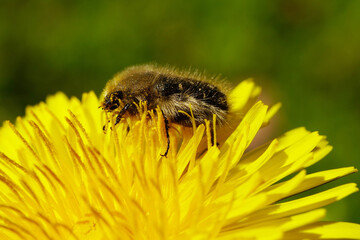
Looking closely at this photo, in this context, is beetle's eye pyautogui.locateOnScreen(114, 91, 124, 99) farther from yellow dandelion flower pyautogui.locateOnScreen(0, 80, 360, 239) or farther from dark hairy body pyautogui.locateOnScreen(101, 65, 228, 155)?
yellow dandelion flower pyautogui.locateOnScreen(0, 80, 360, 239)

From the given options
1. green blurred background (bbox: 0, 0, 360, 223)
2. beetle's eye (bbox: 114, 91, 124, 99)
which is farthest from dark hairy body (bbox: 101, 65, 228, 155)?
green blurred background (bbox: 0, 0, 360, 223)

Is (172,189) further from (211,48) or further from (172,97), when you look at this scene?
(211,48)

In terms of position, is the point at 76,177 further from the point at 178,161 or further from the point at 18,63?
the point at 18,63

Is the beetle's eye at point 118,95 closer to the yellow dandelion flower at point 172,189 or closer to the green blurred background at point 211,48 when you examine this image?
the yellow dandelion flower at point 172,189

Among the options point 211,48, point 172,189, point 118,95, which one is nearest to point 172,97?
point 118,95

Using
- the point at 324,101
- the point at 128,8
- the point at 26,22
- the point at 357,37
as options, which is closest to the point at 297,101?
the point at 324,101

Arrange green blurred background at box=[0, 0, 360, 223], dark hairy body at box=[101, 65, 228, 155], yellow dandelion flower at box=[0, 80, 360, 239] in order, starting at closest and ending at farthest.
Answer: yellow dandelion flower at box=[0, 80, 360, 239] → dark hairy body at box=[101, 65, 228, 155] → green blurred background at box=[0, 0, 360, 223]
